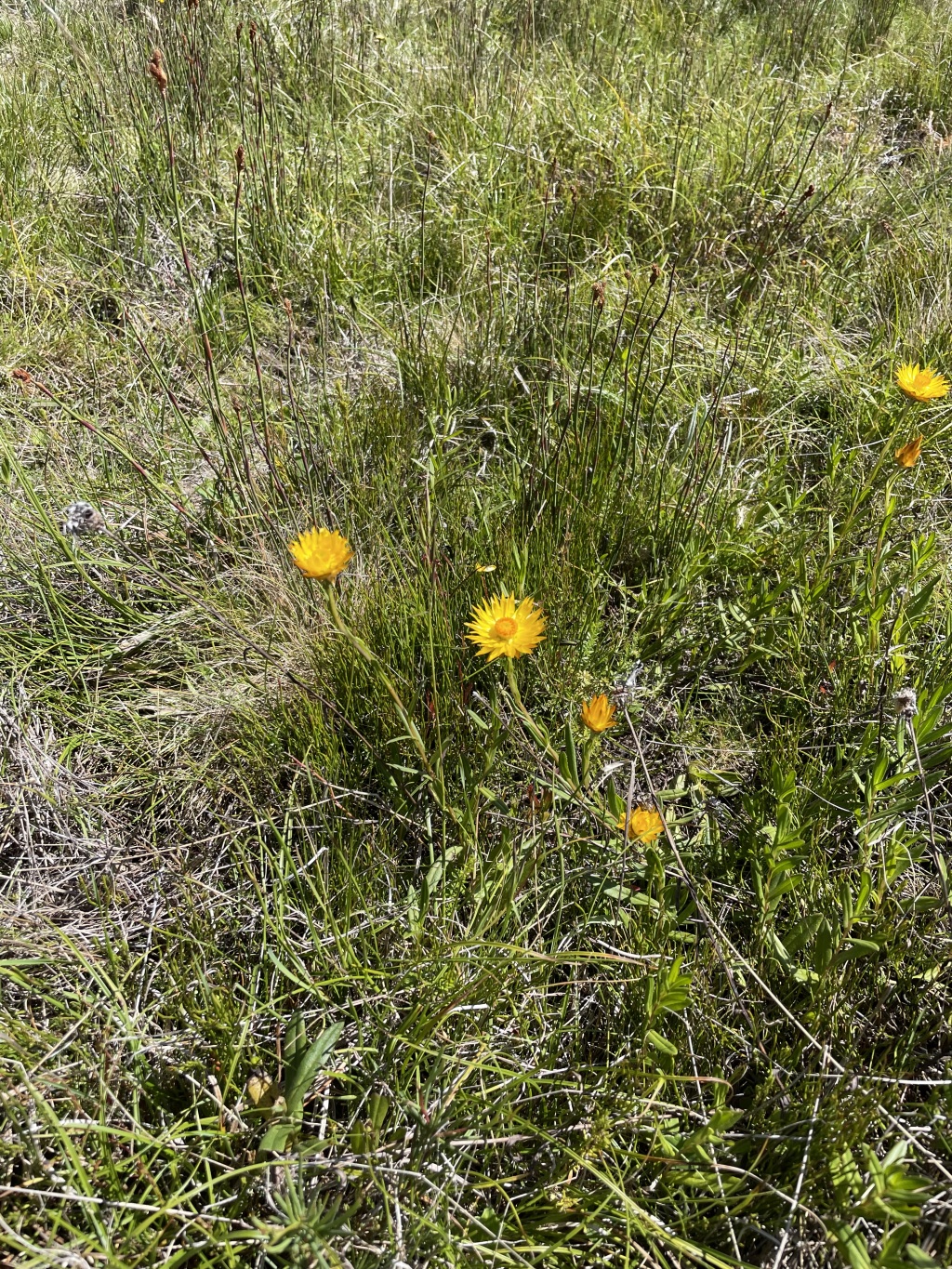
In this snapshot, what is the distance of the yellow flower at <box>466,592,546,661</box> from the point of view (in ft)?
4.08

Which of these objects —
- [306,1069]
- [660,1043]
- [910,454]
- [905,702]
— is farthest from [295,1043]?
[910,454]

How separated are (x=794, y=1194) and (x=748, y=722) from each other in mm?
789

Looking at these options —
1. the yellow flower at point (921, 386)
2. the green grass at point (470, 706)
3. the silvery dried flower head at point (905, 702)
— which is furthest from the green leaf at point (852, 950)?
the yellow flower at point (921, 386)

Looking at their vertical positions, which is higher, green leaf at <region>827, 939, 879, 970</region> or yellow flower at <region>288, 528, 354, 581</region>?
yellow flower at <region>288, 528, 354, 581</region>

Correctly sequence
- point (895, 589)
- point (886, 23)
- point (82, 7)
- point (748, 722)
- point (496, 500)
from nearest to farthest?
point (748, 722), point (895, 589), point (496, 500), point (82, 7), point (886, 23)

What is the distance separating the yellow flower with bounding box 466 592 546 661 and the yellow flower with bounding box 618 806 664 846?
0.99ft

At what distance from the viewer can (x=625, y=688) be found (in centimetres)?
155

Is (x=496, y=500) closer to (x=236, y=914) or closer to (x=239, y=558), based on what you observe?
(x=239, y=558)

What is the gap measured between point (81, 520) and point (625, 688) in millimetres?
1237

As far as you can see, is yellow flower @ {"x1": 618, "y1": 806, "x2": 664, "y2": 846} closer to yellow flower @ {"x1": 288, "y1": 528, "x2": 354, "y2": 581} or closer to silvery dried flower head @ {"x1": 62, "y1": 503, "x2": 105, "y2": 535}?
yellow flower @ {"x1": 288, "y1": 528, "x2": 354, "y2": 581}

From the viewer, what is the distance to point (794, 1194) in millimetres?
981

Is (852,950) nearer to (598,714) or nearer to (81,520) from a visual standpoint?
(598,714)

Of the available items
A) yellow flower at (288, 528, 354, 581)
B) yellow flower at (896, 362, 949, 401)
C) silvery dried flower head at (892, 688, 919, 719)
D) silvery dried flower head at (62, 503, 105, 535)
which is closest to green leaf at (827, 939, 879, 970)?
silvery dried flower head at (892, 688, 919, 719)

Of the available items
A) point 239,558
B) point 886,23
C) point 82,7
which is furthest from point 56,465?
point 886,23
